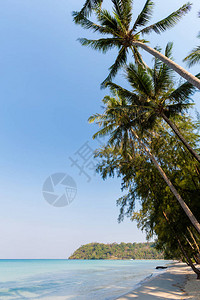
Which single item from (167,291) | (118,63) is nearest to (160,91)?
(118,63)

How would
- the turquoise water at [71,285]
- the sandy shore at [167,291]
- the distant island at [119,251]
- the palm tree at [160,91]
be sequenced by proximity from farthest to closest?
the distant island at [119,251], the turquoise water at [71,285], the palm tree at [160,91], the sandy shore at [167,291]

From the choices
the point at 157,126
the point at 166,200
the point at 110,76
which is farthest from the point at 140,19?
the point at 166,200

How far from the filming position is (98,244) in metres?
138

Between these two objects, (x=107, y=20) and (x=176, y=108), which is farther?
(x=176, y=108)

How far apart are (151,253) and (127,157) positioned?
128782mm

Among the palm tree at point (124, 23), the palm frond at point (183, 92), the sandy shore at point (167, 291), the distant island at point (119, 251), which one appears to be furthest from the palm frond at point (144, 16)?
the distant island at point (119, 251)

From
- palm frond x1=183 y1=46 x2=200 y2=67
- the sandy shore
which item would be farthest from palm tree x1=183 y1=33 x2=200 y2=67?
the sandy shore

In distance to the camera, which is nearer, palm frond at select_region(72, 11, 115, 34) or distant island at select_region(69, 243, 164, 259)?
palm frond at select_region(72, 11, 115, 34)

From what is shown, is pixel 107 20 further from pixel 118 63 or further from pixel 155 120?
pixel 155 120

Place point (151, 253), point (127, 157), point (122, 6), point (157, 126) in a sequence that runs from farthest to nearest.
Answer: point (151, 253)
point (127, 157)
point (157, 126)
point (122, 6)

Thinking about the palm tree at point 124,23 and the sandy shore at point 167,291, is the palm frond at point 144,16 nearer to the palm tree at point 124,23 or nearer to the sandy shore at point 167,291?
the palm tree at point 124,23

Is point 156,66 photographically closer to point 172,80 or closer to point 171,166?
point 172,80

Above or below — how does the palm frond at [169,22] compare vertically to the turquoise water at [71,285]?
→ above

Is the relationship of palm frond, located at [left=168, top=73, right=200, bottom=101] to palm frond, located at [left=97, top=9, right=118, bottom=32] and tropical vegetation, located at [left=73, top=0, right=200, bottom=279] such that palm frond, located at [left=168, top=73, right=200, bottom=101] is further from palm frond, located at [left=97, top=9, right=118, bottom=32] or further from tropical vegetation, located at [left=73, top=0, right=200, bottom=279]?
palm frond, located at [left=97, top=9, right=118, bottom=32]
